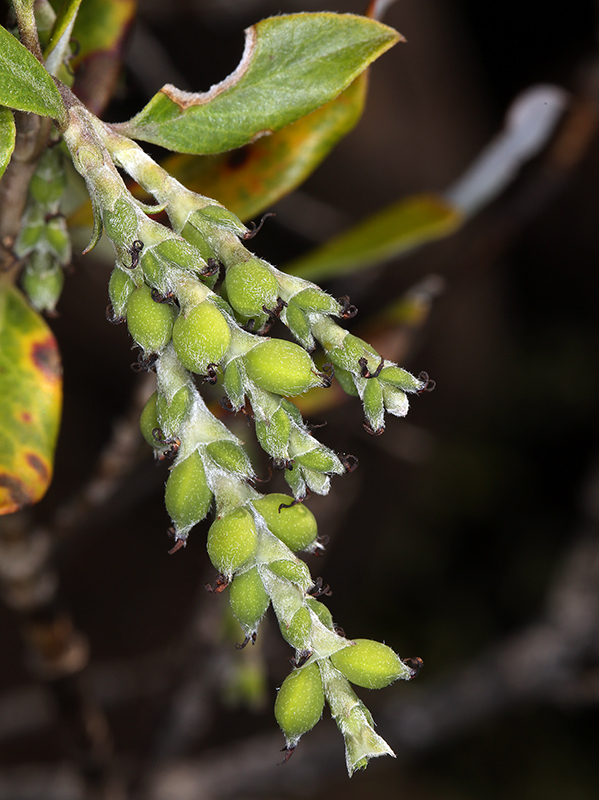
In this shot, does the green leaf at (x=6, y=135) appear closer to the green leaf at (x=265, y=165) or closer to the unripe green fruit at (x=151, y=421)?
the unripe green fruit at (x=151, y=421)

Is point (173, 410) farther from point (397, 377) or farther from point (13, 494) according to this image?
point (13, 494)

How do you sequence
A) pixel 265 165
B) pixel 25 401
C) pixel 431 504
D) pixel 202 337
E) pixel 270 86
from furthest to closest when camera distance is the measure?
pixel 431 504
pixel 265 165
pixel 25 401
pixel 270 86
pixel 202 337

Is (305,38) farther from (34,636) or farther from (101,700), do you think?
(101,700)

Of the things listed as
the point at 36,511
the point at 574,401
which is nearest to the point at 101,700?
the point at 36,511

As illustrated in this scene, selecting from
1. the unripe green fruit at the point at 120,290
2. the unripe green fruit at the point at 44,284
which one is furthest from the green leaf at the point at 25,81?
the unripe green fruit at the point at 44,284

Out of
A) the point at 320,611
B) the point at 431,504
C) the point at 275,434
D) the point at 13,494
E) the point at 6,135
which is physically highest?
the point at 6,135

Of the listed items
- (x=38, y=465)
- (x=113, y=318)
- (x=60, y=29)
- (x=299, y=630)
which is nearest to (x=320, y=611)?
(x=299, y=630)

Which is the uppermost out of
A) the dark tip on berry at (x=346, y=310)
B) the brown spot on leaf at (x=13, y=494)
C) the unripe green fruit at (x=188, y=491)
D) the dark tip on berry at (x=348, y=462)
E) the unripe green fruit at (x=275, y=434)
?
the dark tip on berry at (x=346, y=310)
